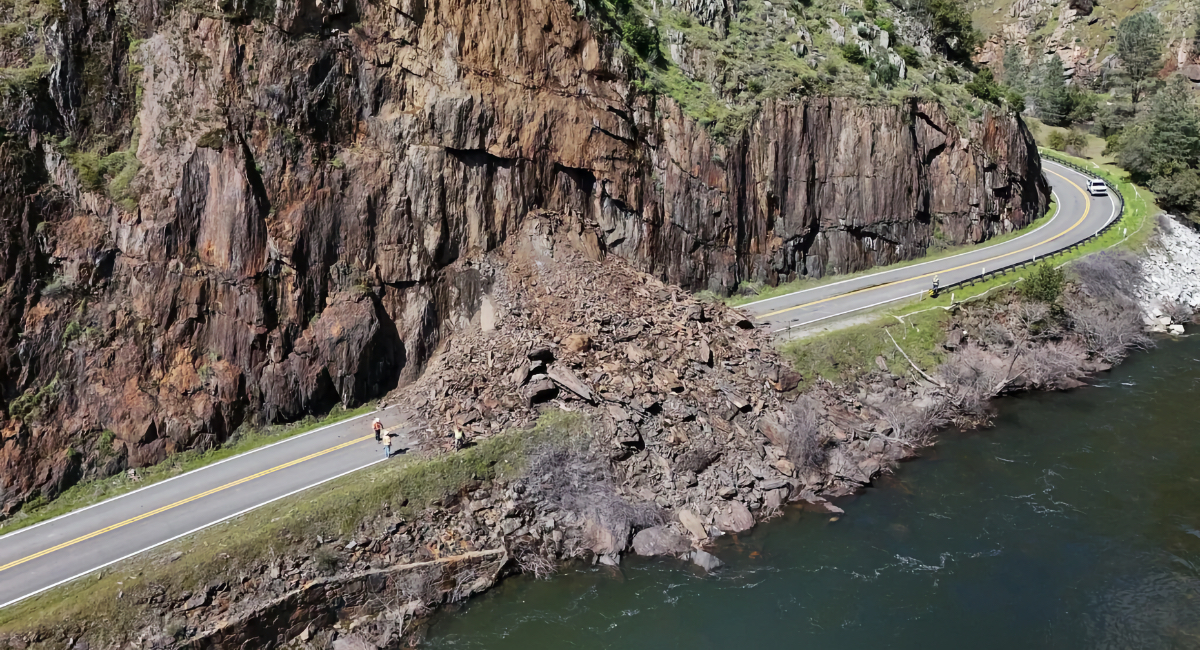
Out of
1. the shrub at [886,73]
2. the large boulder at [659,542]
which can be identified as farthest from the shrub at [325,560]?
the shrub at [886,73]

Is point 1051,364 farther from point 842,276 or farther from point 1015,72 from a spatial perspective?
point 1015,72

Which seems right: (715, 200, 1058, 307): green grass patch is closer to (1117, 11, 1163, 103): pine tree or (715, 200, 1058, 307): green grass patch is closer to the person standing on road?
the person standing on road

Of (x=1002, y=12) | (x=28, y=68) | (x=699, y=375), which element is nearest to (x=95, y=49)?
(x=28, y=68)

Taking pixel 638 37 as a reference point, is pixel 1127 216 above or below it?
below

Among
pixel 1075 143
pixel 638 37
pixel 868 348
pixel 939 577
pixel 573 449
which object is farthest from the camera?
pixel 1075 143

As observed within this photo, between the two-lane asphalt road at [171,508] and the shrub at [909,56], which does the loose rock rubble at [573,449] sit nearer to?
the two-lane asphalt road at [171,508]

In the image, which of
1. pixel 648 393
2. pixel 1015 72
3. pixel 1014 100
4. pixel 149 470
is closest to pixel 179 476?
pixel 149 470
